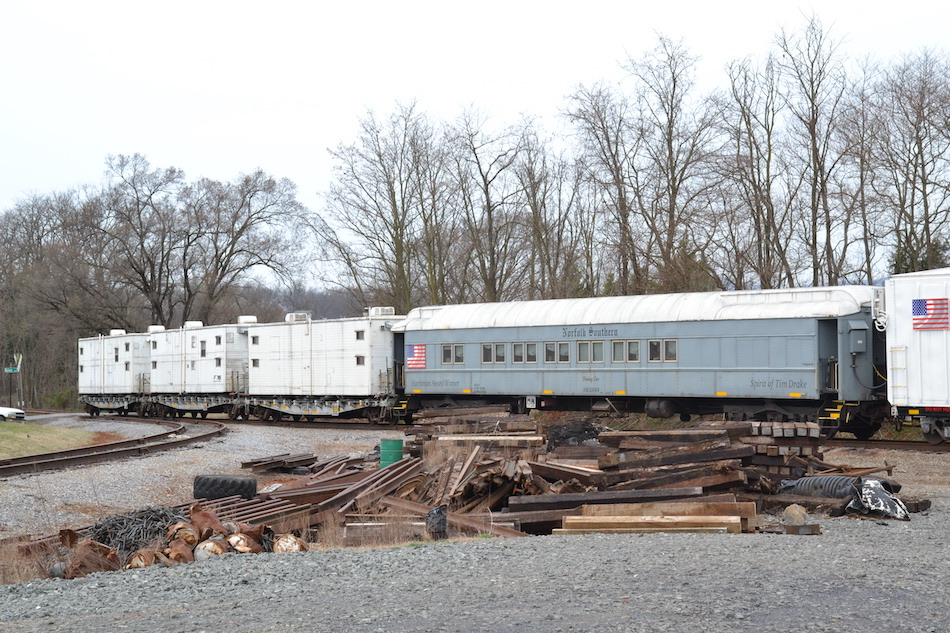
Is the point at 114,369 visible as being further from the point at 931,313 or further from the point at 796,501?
the point at 796,501

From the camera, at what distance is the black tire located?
14140 millimetres

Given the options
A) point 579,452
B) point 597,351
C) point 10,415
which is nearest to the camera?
point 579,452

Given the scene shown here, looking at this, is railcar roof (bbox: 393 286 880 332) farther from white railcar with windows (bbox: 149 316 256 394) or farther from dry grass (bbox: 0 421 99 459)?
dry grass (bbox: 0 421 99 459)

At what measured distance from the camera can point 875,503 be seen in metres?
11.6

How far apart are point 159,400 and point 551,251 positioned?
730 inches

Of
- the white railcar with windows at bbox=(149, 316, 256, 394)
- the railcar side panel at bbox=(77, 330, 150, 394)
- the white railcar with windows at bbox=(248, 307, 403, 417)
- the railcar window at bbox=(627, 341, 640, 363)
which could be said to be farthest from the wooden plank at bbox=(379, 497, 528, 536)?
the railcar side panel at bbox=(77, 330, 150, 394)

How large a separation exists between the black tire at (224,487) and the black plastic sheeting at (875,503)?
8.41m

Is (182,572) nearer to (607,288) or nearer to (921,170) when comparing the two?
(921,170)

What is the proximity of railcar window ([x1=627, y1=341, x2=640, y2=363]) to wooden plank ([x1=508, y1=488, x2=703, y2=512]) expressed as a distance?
1255 cm

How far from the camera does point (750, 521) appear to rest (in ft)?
34.8

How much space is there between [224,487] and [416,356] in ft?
49.2

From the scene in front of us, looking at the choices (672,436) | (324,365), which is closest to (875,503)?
(672,436)

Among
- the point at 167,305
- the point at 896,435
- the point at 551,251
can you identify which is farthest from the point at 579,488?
the point at 167,305

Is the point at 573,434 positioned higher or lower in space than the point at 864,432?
higher
